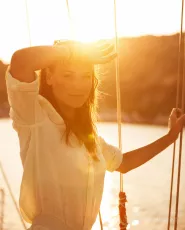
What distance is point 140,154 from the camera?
43.6 inches

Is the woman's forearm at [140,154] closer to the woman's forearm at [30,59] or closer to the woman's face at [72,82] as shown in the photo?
→ the woman's face at [72,82]

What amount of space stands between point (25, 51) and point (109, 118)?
85.5 ft

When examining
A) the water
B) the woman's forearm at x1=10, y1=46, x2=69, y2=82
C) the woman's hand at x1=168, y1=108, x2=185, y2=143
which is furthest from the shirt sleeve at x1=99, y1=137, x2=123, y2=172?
the water

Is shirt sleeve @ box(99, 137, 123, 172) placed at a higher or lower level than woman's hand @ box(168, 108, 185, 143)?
lower

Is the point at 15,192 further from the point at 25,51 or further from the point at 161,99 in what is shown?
the point at 161,99

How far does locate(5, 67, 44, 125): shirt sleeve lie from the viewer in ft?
2.51

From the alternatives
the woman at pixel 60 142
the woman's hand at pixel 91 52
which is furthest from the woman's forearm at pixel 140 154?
the woman's hand at pixel 91 52

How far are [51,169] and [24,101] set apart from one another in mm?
138

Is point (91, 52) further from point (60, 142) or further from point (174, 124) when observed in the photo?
point (174, 124)

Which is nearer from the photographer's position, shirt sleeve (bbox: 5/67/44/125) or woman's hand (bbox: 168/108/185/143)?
shirt sleeve (bbox: 5/67/44/125)

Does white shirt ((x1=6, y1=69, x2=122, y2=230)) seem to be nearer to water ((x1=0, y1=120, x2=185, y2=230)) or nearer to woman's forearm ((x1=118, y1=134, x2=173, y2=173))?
woman's forearm ((x1=118, y1=134, x2=173, y2=173))

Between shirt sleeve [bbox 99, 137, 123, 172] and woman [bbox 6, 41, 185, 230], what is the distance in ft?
0.30

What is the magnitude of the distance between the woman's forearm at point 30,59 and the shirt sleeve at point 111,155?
0.98 ft

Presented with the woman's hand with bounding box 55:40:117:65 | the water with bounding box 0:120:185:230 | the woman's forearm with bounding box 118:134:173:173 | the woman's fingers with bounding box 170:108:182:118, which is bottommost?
the water with bounding box 0:120:185:230
